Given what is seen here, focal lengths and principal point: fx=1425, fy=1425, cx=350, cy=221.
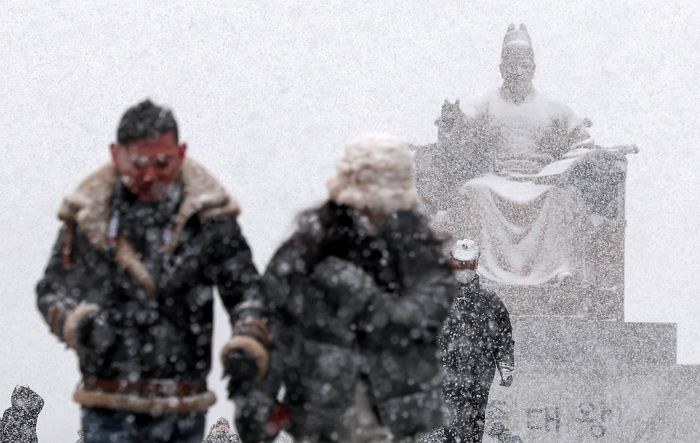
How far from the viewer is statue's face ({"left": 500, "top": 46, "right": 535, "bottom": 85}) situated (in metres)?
11.5

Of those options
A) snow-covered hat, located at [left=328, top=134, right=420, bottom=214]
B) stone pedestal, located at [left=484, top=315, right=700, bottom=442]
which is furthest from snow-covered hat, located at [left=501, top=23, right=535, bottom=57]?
snow-covered hat, located at [left=328, top=134, right=420, bottom=214]

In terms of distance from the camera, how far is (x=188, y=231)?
3725 mm

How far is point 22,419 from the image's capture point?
30.0ft

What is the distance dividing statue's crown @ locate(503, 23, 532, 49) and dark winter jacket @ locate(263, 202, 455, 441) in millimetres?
8041

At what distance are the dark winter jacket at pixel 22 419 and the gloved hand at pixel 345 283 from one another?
584 centimetres

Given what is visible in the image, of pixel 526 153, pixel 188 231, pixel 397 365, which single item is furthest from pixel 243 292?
pixel 526 153

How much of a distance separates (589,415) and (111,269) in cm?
678

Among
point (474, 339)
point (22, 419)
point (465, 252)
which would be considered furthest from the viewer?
point (22, 419)

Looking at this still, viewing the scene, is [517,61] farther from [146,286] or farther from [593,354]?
[146,286]

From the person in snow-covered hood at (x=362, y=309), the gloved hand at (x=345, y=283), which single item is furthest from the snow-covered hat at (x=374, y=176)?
the gloved hand at (x=345, y=283)

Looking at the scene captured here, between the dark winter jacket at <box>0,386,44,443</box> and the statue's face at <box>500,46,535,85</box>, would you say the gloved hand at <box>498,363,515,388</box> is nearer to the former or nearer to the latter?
the dark winter jacket at <box>0,386,44,443</box>

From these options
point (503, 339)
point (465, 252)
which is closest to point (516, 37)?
point (465, 252)

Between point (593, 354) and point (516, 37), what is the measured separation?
2.89 metres

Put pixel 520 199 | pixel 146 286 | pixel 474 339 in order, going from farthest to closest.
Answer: pixel 520 199, pixel 474 339, pixel 146 286
